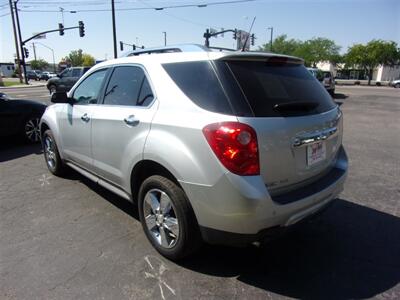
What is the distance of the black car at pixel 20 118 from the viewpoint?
279 inches

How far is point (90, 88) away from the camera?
4.14m

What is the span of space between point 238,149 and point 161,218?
107 centimetres

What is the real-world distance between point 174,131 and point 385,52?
208ft

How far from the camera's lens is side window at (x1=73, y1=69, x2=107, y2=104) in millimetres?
3945

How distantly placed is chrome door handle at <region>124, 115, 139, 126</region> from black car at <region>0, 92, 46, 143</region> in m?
5.10

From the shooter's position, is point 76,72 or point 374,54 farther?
point 374,54

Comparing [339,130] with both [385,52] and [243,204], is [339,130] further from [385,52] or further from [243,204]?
[385,52]

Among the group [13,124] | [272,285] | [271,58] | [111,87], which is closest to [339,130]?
[271,58]

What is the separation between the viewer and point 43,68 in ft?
376

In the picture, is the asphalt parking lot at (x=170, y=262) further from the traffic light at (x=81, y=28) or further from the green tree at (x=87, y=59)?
the green tree at (x=87, y=59)

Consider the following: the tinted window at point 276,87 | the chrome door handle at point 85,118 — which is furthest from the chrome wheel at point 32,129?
the tinted window at point 276,87

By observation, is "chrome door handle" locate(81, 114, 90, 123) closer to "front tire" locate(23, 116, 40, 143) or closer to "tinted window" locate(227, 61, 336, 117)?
"tinted window" locate(227, 61, 336, 117)

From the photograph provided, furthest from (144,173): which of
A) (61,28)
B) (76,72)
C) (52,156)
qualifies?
(61,28)

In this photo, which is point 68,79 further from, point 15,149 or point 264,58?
point 264,58
